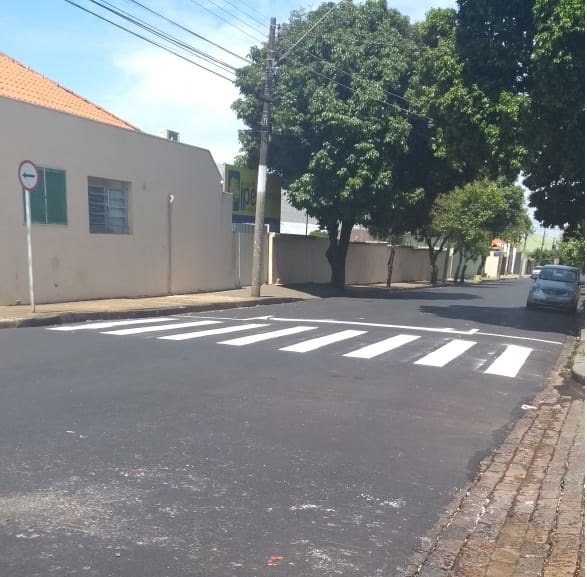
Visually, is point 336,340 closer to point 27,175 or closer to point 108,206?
point 27,175

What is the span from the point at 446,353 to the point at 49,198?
34.6 feet

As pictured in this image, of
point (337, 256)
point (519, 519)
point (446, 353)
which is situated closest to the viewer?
point (519, 519)

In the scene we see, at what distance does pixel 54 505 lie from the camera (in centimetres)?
408

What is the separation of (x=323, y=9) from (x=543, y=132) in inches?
545

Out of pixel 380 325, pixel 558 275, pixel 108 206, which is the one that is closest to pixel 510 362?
pixel 380 325

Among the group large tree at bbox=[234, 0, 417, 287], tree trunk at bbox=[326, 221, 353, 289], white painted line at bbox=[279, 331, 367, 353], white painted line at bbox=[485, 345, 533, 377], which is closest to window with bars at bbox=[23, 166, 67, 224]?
white painted line at bbox=[279, 331, 367, 353]

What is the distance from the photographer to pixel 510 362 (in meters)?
10.6

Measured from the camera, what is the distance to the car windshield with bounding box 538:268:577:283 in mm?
22516

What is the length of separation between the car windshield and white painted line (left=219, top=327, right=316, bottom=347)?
41.0 feet

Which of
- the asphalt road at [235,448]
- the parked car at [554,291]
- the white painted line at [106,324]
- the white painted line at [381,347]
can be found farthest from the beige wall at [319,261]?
Answer: the asphalt road at [235,448]

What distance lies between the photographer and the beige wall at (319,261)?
2747cm

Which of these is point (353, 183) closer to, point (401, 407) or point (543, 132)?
point (543, 132)

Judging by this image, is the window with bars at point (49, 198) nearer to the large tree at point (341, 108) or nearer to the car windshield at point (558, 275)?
the large tree at point (341, 108)

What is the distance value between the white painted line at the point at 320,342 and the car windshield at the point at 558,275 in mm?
12144
